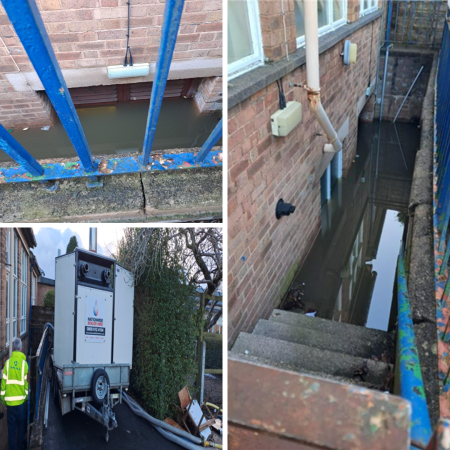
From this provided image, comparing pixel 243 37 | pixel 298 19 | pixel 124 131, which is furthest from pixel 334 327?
pixel 124 131

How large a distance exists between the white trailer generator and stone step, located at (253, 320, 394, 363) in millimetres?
2687

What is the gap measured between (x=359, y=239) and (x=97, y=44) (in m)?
4.36

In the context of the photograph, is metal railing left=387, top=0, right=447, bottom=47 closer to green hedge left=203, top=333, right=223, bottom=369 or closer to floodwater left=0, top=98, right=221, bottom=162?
floodwater left=0, top=98, right=221, bottom=162

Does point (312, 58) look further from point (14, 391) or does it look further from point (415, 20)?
point (415, 20)

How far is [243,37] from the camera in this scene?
329 cm

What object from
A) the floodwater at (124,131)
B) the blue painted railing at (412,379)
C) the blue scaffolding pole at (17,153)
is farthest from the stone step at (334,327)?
the floodwater at (124,131)

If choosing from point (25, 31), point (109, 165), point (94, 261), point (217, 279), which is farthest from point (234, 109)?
point (217, 279)

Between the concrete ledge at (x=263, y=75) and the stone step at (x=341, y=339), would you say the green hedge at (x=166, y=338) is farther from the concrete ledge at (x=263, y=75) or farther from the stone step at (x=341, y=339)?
the concrete ledge at (x=263, y=75)

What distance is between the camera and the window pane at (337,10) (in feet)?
18.5

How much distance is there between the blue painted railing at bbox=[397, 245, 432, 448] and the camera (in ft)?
3.50

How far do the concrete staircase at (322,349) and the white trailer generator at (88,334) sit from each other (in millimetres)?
2677

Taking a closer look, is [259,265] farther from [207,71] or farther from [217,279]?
[217,279]

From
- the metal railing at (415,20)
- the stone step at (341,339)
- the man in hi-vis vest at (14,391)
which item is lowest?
the man in hi-vis vest at (14,391)

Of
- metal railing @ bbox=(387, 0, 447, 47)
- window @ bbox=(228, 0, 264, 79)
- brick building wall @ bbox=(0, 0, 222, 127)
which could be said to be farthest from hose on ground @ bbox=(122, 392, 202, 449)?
metal railing @ bbox=(387, 0, 447, 47)
